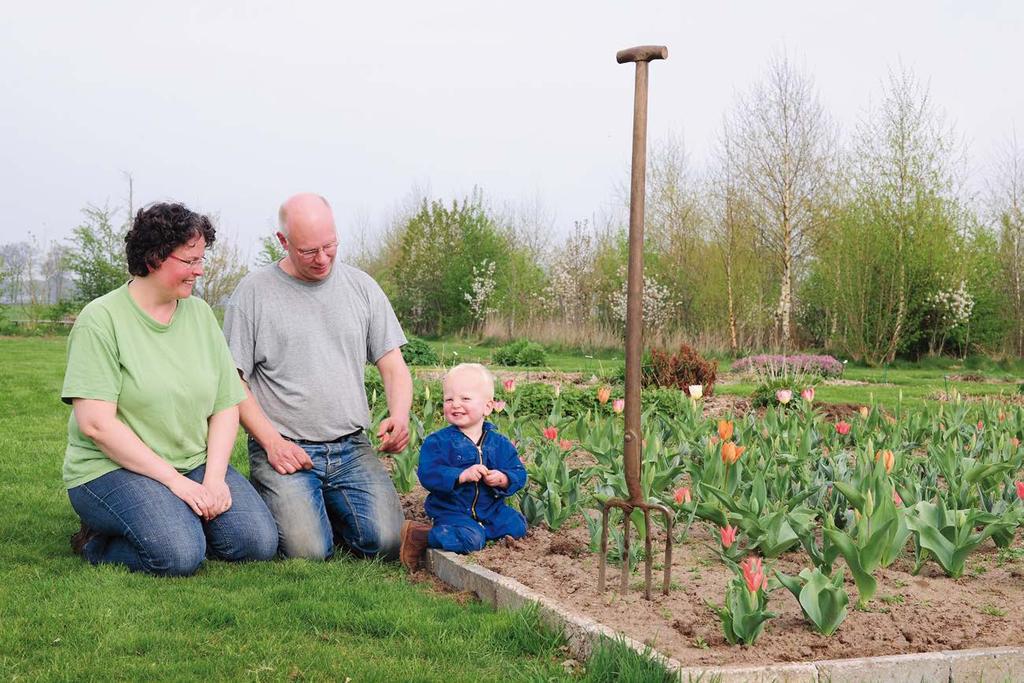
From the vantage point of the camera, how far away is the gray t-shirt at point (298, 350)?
4.27 m

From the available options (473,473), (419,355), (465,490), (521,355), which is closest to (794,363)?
(521,355)

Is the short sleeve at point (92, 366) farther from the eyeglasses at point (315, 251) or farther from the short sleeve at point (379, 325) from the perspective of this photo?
the short sleeve at point (379, 325)

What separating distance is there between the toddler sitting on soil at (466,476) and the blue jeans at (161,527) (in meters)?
0.64

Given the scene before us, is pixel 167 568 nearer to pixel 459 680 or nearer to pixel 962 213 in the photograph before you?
pixel 459 680

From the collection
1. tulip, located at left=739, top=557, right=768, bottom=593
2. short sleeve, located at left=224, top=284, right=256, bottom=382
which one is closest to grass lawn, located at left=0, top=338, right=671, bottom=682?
tulip, located at left=739, top=557, right=768, bottom=593

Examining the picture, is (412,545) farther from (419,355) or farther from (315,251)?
(419,355)

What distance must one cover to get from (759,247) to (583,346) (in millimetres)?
5308

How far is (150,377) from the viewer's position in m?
3.83

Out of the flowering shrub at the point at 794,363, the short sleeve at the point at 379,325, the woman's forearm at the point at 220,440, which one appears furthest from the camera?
the flowering shrub at the point at 794,363

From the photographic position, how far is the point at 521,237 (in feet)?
93.4

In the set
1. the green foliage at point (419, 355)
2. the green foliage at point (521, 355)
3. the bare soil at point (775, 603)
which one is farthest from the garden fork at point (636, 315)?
the green foliage at point (521, 355)

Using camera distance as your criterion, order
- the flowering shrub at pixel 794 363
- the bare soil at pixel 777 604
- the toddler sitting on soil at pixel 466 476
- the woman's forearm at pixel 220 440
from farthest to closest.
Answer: the flowering shrub at pixel 794 363 → the woman's forearm at pixel 220 440 → the toddler sitting on soil at pixel 466 476 → the bare soil at pixel 777 604

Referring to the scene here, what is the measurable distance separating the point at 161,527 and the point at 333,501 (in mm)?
804

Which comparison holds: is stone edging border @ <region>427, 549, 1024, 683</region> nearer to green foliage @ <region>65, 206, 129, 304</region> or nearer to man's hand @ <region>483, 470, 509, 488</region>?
man's hand @ <region>483, 470, 509, 488</region>
